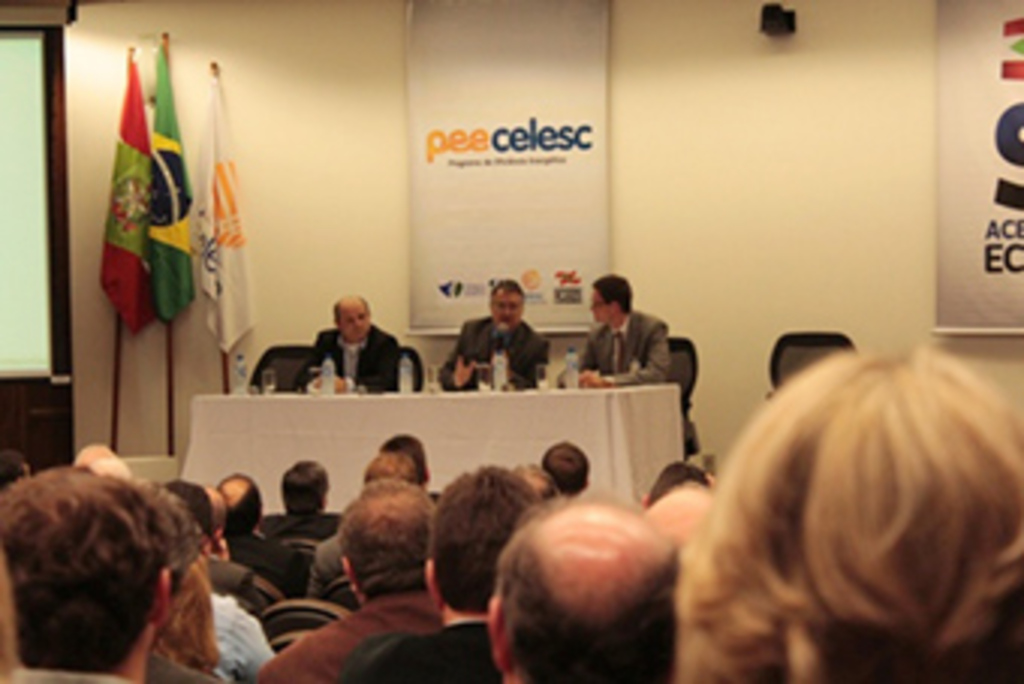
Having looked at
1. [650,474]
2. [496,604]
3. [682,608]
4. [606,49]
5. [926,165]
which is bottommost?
[650,474]

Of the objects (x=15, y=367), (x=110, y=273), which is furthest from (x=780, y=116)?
(x=15, y=367)

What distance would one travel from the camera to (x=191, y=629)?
275 centimetres

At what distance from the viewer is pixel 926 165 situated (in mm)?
9102

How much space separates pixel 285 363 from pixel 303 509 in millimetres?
2998

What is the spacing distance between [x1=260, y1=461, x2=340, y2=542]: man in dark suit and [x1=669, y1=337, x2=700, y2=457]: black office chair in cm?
308

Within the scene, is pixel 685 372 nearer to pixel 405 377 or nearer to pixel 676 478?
pixel 405 377

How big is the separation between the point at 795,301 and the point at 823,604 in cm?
857

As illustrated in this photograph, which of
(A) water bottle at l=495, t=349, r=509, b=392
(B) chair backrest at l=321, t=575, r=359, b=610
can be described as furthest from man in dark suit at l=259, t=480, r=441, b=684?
(A) water bottle at l=495, t=349, r=509, b=392

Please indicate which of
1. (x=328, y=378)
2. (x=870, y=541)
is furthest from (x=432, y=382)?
→ (x=870, y=541)

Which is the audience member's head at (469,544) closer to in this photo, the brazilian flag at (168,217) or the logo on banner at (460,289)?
the logo on banner at (460,289)

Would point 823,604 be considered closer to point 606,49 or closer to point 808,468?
point 808,468

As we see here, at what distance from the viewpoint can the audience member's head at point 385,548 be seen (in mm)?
2973

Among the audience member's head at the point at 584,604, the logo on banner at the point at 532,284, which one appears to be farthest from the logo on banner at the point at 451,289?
the audience member's head at the point at 584,604

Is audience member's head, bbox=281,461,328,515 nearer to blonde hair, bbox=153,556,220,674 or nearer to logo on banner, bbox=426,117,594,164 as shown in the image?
blonde hair, bbox=153,556,220,674
